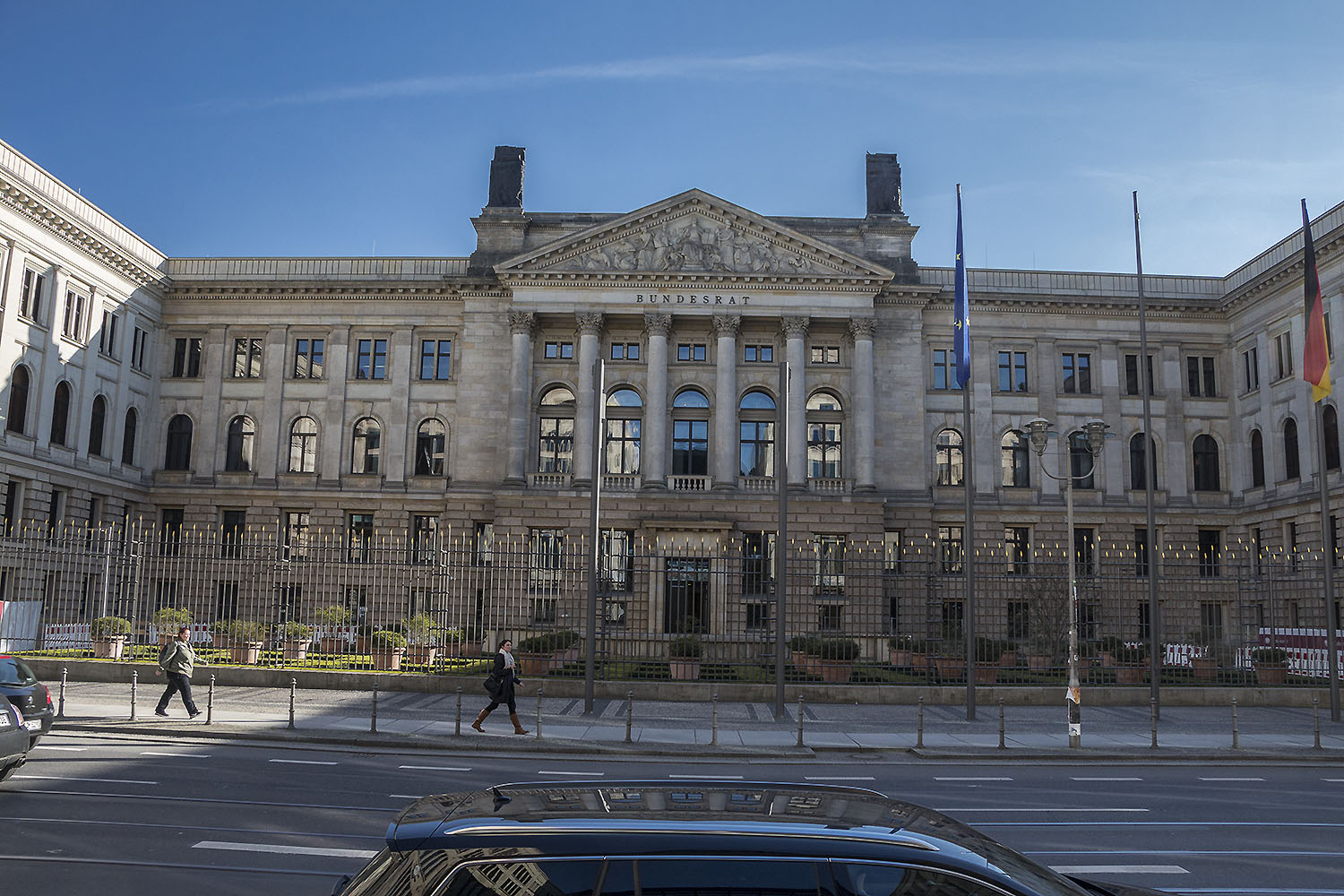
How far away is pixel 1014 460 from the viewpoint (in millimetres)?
53312

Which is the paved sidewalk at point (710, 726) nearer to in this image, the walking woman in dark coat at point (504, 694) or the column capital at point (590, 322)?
the walking woman in dark coat at point (504, 694)

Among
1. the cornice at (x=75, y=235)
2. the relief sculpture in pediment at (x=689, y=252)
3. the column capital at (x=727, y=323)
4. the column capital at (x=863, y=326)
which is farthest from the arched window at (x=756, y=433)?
the cornice at (x=75, y=235)

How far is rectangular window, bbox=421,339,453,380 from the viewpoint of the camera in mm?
53969

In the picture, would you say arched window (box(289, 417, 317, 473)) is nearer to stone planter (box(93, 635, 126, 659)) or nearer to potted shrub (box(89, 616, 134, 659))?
potted shrub (box(89, 616, 134, 659))

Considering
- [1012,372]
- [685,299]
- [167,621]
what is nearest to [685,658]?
[167,621]

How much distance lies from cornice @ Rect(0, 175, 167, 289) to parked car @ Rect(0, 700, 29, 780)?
3551 cm

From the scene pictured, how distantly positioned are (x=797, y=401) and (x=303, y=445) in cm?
2580

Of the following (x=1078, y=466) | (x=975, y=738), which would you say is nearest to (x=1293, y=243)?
(x=1078, y=466)

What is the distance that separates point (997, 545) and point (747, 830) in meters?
49.9

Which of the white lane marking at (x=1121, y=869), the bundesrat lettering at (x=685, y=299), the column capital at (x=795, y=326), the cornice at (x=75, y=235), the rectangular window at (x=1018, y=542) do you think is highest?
the cornice at (x=75, y=235)

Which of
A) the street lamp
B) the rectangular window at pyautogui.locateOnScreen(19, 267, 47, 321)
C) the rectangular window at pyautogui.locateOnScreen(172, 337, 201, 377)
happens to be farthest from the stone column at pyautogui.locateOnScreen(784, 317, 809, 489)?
the rectangular window at pyautogui.locateOnScreen(19, 267, 47, 321)

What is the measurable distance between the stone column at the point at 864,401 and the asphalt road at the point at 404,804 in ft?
98.5

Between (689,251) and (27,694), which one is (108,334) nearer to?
(689,251)

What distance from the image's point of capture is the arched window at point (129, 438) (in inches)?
2024
